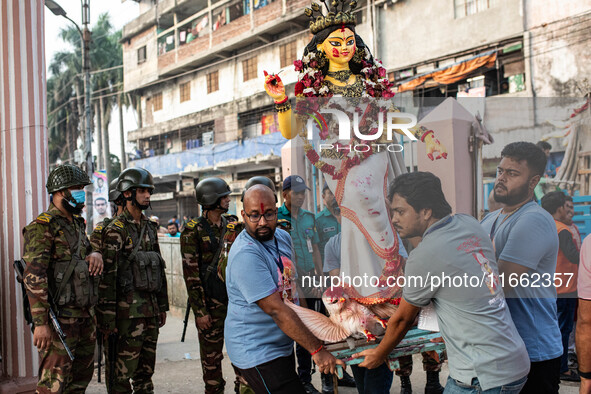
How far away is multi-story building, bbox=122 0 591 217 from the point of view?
1327 centimetres

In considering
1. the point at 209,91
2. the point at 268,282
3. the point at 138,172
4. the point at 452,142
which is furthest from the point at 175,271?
the point at 209,91

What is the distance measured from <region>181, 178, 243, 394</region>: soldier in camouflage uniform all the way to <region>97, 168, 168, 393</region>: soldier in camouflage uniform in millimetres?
320

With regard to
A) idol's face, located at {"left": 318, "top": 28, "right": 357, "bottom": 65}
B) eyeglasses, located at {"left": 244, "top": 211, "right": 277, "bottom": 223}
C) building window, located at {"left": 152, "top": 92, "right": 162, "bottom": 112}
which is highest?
building window, located at {"left": 152, "top": 92, "right": 162, "bottom": 112}

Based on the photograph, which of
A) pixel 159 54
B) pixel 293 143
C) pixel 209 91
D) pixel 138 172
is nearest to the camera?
pixel 293 143

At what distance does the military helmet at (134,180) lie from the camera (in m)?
4.46

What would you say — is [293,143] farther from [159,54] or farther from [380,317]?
[159,54]

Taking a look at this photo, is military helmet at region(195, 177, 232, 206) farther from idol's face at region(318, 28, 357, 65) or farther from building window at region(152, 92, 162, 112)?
building window at region(152, 92, 162, 112)

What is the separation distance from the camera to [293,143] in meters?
2.89

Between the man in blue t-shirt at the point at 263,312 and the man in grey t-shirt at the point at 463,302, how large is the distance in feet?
1.74

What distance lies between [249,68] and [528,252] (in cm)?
2245

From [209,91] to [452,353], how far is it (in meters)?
25.1

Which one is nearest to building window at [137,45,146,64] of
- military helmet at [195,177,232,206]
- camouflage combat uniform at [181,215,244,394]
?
military helmet at [195,177,232,206]

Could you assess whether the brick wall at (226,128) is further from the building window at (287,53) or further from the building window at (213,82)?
the building window at (287,53)

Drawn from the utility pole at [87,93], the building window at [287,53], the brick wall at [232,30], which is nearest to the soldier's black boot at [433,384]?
the utility pole at [87,93]
